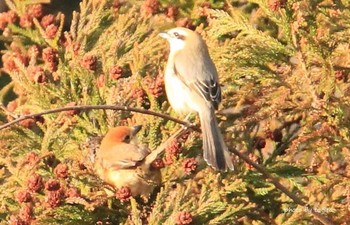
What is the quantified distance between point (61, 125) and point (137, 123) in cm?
43

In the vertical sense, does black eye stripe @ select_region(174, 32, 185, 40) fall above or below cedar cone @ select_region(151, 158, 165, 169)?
above

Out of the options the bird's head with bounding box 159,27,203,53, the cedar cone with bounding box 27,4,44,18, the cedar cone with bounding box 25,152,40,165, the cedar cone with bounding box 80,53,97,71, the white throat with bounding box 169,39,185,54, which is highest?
the cedar cone with bounding box 80,53,97,71

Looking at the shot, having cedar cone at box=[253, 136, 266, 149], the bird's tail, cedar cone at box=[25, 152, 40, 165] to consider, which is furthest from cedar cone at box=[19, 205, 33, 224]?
cedar cone at box=[253, 136, 266, 149]

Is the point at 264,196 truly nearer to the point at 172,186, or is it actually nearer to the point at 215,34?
the point at 172,186

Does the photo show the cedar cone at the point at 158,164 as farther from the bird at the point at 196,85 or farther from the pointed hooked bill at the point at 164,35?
the pointed hooked bill at the point at 164,35

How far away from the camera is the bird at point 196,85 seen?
15.8ft

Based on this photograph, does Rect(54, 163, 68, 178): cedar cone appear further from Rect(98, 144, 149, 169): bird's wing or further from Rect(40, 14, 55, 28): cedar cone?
Rect(40, 14, 55, 28): cedar cone

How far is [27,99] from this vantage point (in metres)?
6.11

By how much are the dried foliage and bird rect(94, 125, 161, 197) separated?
0.06 meters

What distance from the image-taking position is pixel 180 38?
19.6 ft

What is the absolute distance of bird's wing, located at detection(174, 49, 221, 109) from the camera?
17.7 feet

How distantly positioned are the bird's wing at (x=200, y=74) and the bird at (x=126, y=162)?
47 cm

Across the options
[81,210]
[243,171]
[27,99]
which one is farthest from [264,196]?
[27,99]

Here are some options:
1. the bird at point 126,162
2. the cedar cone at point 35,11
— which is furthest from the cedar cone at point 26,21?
the bird at point 126,162
